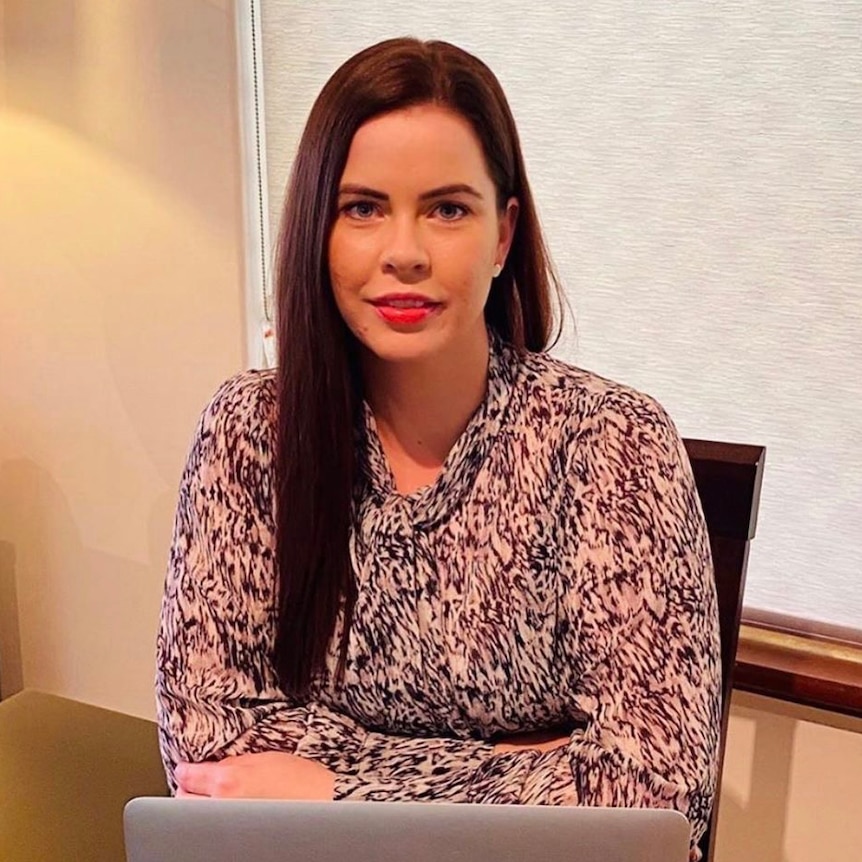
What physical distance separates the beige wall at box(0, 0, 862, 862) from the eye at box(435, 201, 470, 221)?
799 millimetres

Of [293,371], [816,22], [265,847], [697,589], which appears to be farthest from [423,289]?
[816,22]

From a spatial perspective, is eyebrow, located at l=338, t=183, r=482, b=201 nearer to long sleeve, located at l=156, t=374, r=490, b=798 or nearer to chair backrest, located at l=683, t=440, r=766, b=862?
long sleeve, located at l=156, t=374, r=490, b=798

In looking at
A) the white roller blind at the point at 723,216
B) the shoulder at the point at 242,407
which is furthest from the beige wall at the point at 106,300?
the shoulder at the point at 242,407

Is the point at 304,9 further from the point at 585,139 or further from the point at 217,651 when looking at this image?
the point at 217,651

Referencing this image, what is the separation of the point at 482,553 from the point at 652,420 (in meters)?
0.21

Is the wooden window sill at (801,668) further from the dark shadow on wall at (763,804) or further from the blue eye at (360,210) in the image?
the blue eye at (360,210)

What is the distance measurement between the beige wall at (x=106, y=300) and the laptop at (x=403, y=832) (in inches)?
47.2

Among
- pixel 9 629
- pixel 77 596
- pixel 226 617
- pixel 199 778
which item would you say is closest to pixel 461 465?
pixel 226 617

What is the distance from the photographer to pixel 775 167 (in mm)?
1386

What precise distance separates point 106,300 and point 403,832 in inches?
55.8

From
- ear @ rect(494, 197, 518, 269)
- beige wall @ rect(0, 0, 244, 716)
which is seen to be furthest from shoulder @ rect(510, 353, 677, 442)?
beige wall @ rect(0, 0, 244, 716)

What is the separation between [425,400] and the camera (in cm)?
115

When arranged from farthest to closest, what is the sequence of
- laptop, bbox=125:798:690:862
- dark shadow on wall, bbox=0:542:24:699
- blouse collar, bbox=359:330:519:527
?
dark shadow on wall, bbox=0:542:24:699, blouse collar, bbox=359:330:519:527, laptop, bbox=125:798:690:862

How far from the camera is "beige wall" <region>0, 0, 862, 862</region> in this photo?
5.09 ft
